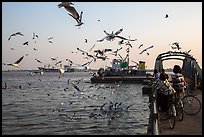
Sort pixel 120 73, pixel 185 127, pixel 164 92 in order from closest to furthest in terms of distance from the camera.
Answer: pixel 185 127
pixel 164 92
pixel 120 73

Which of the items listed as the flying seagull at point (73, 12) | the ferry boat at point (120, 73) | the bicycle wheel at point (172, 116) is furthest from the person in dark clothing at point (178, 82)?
the ferry boat at point (120, 73)

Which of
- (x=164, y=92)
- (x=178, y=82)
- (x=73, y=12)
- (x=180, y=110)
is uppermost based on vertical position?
(x=73, y=12)

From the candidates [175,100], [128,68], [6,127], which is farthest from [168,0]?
[128,68]

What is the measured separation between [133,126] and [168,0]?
1072cm

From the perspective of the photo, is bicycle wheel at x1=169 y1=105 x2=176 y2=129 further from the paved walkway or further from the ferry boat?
the ferry boat

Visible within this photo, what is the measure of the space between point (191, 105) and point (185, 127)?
11.7 feet

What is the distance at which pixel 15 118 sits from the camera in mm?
24938

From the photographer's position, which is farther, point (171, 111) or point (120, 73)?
point (120, 73)

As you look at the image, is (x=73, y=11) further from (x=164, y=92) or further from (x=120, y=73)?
(x=120, y=73)

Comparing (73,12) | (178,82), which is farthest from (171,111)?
(73,12)

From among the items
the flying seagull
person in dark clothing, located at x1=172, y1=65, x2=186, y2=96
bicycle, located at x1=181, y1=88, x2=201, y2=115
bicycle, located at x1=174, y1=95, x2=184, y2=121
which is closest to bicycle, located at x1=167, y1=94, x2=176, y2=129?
bicycle, located at x1=174, y1=95, x2=184, y2=121

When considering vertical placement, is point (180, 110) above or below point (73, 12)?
below

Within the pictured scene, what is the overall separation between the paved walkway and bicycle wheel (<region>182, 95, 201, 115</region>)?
0.88 m

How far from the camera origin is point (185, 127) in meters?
12.0
